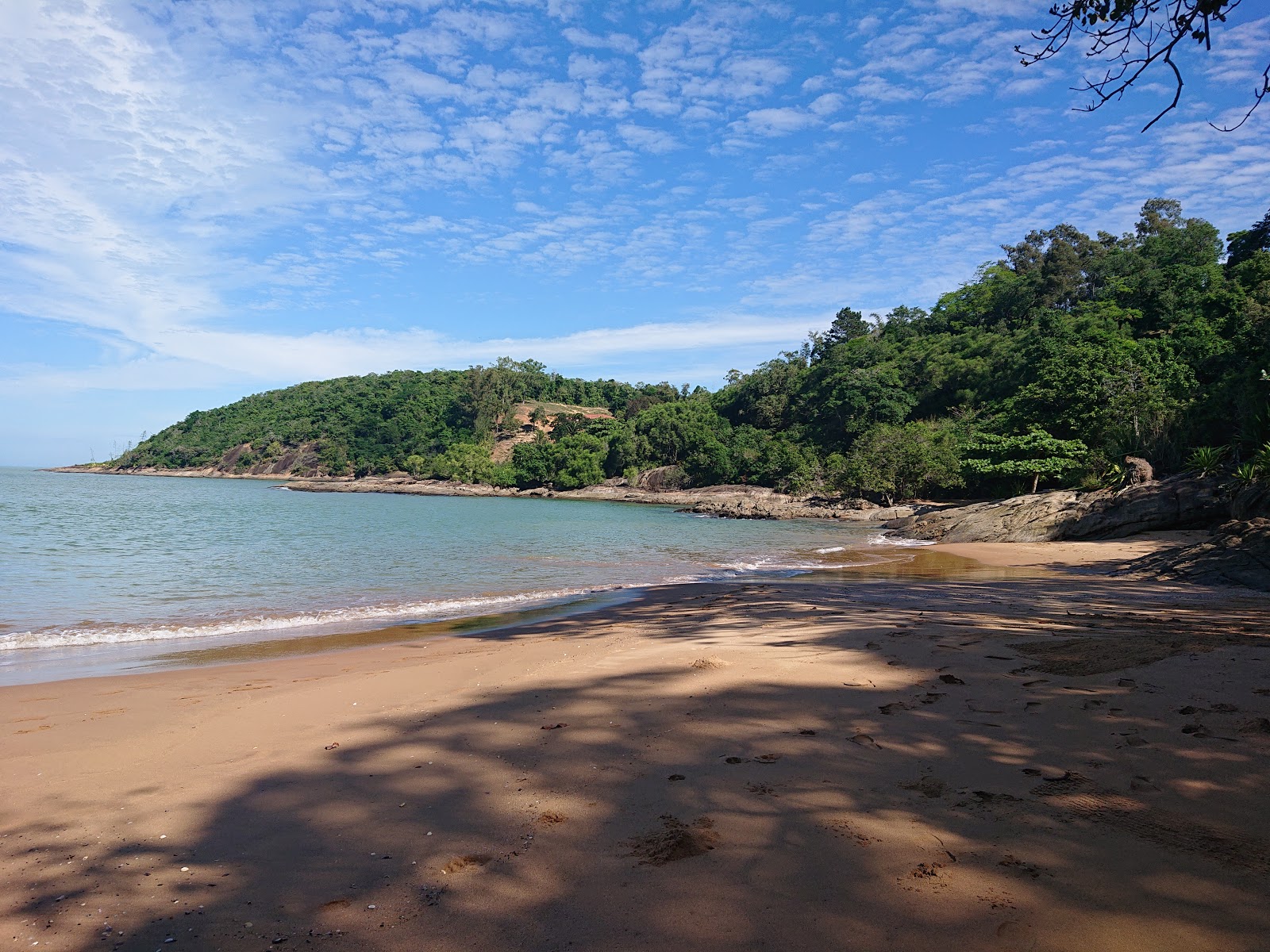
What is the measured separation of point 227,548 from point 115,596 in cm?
831

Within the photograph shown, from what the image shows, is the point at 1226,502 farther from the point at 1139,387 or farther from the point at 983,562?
the point at 1139,387

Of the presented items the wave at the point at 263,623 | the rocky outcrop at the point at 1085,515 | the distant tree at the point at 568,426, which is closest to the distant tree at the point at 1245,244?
the rocky outcrop at the point at 1085,515

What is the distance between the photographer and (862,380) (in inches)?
2354

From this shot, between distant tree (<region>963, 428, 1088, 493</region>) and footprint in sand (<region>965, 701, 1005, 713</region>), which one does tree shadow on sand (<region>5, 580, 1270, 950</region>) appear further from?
distant tree (<region>963, 428, 1088, 493</region>)

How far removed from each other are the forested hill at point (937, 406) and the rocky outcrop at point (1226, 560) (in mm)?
3672

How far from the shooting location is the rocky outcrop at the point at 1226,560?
11.6 metres

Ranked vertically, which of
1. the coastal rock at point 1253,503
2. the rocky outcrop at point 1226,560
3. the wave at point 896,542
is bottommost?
the wave at point 896,542

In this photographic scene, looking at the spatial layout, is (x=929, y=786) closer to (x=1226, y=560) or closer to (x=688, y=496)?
(x=1226, y=560)

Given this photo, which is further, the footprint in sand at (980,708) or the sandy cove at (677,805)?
the footprint in sand at (980,708)

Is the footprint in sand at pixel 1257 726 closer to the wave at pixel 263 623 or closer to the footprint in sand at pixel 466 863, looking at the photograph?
the footprint in sand at pixel 466 863

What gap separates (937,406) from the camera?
60.0 metres

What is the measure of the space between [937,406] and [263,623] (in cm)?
5925

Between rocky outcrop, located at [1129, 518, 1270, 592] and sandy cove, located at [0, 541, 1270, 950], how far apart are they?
708 centimetres

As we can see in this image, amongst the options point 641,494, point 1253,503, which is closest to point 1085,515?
point 1253,503
